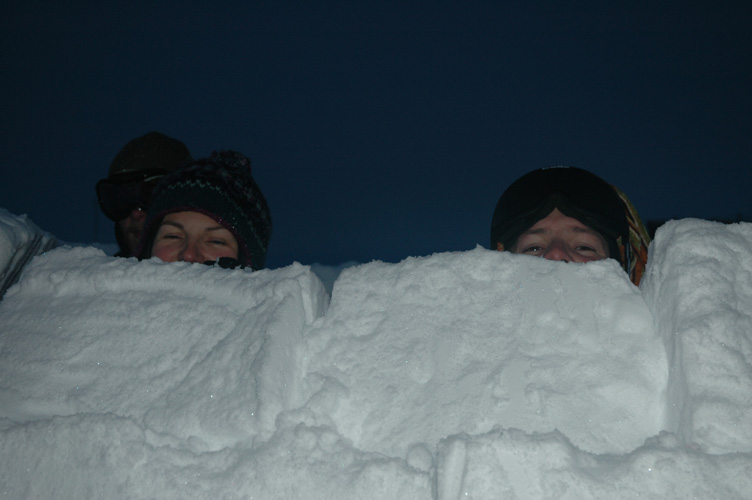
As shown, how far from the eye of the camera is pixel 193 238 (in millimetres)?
2447

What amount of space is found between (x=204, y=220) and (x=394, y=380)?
5.85ft

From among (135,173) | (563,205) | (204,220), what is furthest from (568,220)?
(135,173)

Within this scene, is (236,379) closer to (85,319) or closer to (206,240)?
(85,319)

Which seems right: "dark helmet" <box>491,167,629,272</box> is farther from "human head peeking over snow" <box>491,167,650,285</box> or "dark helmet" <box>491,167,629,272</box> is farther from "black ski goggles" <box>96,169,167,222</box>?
"black ski goggles" <box>96,169,167,222</box>

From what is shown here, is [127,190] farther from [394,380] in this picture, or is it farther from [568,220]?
[394,380]

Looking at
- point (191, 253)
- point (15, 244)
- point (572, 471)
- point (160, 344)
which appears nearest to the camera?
point (572, 471)

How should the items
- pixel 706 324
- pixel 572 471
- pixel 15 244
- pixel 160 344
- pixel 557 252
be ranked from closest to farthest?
pixel 572 471 < pixel 706 324 < pixel 160 344 < pixel 15 244 < pixel 557 252

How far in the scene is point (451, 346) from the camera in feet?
3.44

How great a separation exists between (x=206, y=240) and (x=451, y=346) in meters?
1.76

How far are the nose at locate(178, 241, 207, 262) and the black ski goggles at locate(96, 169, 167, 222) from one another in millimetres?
1443

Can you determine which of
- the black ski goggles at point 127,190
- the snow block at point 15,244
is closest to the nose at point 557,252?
Result: the snow block at point 15,244

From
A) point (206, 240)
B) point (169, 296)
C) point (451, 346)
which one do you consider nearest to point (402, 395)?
point (451, 346)

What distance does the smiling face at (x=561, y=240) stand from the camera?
7.00 feet

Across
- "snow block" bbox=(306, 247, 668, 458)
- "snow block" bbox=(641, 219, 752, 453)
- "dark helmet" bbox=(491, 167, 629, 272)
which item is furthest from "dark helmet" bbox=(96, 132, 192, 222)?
"snow block" bbox=(641, 219, 752, 453)
